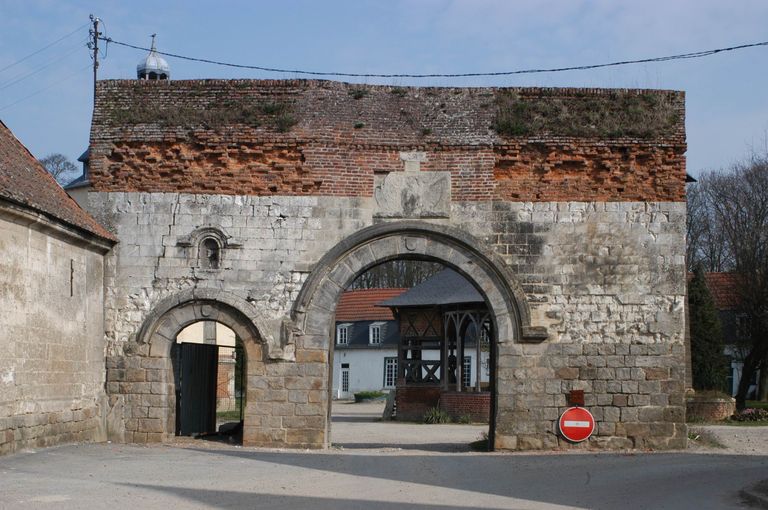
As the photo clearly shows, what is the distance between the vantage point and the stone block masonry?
16.7 meters

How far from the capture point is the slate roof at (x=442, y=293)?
31000 mm

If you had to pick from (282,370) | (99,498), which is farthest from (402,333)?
(99,498)

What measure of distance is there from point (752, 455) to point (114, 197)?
10.8 meters

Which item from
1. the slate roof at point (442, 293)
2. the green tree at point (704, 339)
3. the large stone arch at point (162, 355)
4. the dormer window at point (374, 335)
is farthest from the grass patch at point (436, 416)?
the dormer window at point (374, 335)

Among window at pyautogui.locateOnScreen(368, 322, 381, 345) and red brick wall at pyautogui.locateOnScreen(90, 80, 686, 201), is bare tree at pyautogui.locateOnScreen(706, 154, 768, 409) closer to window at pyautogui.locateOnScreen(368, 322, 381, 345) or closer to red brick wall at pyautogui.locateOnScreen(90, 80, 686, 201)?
red brick wall at pyautogui.locateOnScreen(90, 80, 686, 201)

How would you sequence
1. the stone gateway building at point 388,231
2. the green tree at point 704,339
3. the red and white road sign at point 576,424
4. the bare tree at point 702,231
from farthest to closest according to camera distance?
the bare tree at point 702,231 → the green tree at point 704,339 → the stone gateway building at point 388,231 → the red and white road sign at point 576,424

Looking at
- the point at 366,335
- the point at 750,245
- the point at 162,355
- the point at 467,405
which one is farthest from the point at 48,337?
the point at 366,335

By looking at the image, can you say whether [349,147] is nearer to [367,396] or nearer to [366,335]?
[367,396]

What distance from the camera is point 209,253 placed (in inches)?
678

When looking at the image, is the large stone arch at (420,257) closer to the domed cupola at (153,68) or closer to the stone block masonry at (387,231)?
the stone block masonry at (387,231)

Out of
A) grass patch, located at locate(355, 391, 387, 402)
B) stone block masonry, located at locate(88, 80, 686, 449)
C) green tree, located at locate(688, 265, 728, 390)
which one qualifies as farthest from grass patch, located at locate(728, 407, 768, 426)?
grass patch, located at locate(355, 391, 387, 402)

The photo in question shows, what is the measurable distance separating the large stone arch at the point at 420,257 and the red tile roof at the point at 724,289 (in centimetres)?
1925

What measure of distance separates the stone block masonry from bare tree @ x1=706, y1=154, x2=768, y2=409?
52.1 ft

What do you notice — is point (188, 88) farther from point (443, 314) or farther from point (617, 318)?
point (443, 314)
